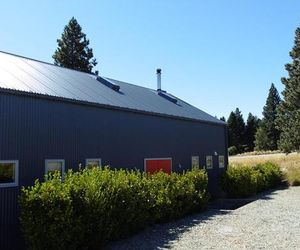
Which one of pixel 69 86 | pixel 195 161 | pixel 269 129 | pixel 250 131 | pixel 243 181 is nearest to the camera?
pixel 69 86

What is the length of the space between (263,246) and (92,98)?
26.8ft

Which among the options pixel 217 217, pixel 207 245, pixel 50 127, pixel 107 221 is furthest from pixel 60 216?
pixel 217 217

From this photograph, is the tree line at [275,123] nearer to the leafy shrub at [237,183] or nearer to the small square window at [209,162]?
the small square window at [209,162]

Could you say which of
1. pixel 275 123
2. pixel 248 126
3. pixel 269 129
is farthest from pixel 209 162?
pixel 248 126

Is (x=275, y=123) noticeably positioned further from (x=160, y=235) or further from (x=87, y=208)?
(x=87, y=208)

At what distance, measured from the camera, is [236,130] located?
98.1 metres

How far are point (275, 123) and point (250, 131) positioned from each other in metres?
62.1

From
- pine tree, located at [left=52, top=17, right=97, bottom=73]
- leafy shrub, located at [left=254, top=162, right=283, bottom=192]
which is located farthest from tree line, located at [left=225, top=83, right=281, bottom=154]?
leafy shrub, located at [left=254, top=162, right=283, bottom=192]

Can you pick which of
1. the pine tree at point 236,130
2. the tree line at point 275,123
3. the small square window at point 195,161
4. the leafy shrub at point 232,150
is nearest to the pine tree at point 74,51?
the tree line at point 275,123

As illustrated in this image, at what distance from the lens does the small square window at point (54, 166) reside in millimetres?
12863

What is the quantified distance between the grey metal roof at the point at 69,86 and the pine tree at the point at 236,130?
7502cm

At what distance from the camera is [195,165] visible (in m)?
23.2

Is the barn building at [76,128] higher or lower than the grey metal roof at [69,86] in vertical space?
lower

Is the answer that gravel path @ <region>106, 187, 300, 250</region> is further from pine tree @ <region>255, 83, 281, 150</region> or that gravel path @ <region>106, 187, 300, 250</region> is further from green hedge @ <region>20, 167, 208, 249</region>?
pine tree @ <region>255, 83, 281, 150</region>
